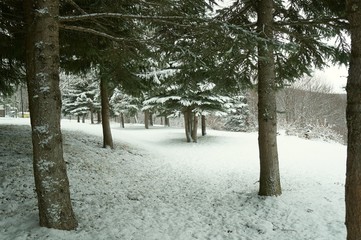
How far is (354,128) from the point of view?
304 cm

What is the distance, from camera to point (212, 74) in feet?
28.2

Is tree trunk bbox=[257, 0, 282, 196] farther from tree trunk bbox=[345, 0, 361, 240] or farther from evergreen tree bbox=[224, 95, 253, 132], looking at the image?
evergreen tree bbox=[224, 95, 253, 132]

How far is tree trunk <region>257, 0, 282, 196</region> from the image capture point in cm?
722

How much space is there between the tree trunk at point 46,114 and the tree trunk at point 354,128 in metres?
4.31

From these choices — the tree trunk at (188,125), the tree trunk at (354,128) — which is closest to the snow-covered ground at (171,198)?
the tree trunk at (354,128)

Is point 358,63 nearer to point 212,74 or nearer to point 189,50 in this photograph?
point 189,50

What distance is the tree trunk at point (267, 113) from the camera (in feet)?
23.7

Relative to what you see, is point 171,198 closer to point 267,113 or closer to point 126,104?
point 267,113

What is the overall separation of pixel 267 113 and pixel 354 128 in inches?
165

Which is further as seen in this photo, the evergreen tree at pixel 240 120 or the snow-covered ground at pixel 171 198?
the evergreen tree at pixel 240 120

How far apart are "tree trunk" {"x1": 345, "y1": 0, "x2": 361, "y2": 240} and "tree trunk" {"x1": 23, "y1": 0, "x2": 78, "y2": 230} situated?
14.1ft

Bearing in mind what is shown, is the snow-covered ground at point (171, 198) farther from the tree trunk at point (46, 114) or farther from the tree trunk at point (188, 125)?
the tree trunk at point (188, 125)

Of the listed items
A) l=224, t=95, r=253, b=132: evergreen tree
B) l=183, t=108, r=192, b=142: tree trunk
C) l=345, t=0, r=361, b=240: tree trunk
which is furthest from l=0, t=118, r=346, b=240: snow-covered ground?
l=224, t=95, r=253, b=132: evergreen tree

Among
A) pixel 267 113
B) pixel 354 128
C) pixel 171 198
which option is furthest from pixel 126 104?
pixel 354 128
